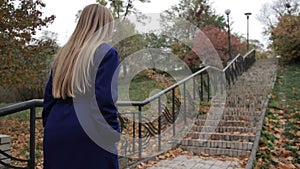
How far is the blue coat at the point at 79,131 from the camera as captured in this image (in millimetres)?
1405

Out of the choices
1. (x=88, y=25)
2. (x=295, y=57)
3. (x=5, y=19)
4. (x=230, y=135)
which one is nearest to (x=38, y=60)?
(x=5, y=19)

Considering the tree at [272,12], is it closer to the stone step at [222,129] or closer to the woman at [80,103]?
the stone step at [222,129]

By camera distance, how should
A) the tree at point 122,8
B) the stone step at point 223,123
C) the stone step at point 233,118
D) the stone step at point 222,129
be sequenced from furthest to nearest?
the tree at point 122,8 < the stone step at point 233,118 < the stone step at point 223,123 < the stone step at point 222,129

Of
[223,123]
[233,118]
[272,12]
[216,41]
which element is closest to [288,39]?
[216,41]

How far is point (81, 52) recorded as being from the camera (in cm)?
147

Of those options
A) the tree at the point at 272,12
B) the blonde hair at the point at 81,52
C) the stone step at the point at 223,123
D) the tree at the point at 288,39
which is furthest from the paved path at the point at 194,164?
the tree at the point at 272,12

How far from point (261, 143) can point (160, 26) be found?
15435 mm

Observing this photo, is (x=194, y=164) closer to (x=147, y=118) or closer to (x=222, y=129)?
(x=147, y=118)

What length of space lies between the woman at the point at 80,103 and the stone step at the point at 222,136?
11.4 ft

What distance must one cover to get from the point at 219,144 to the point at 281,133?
1102 mm

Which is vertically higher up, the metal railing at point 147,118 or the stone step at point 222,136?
the metal railing at point 147,118

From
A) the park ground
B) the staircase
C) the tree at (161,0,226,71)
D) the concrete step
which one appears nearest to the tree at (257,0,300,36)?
the tree at (161,0,226,71)

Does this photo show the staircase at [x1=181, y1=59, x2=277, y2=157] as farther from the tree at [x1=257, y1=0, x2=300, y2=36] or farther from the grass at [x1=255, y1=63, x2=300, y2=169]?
the tree at [x1=257, y1=0, x2=300, y2=36]

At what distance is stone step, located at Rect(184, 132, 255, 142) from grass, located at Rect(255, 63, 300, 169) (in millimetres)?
191
